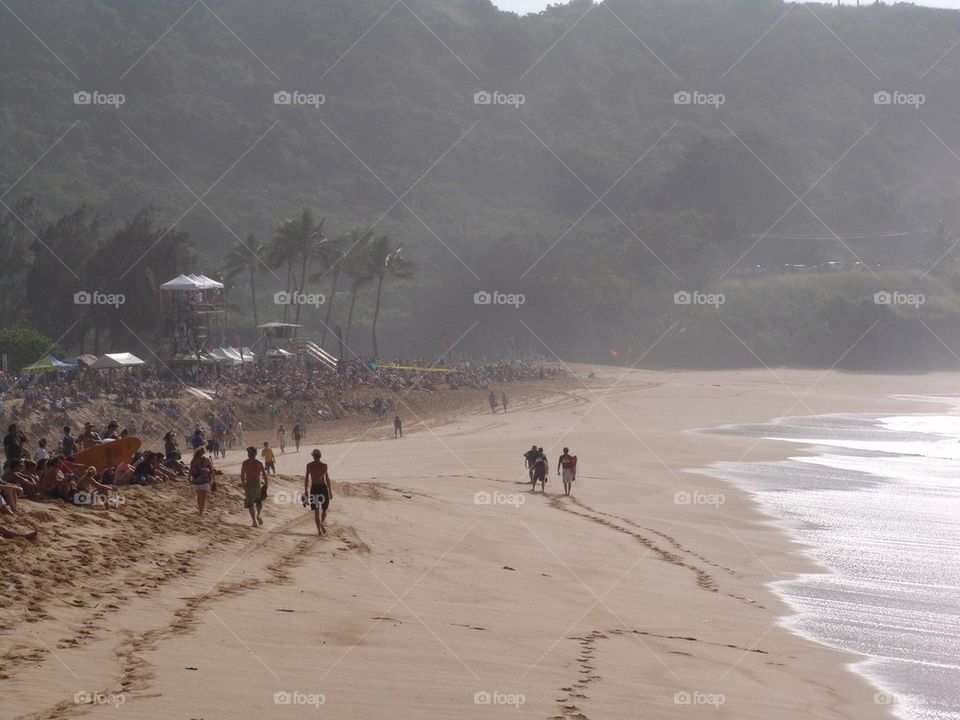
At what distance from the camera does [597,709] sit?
8.27 meters

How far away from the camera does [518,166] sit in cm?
12600

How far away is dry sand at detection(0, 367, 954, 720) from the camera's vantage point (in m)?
7.93

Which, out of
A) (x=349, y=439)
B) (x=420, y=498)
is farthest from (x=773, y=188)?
(x=420, y=498)

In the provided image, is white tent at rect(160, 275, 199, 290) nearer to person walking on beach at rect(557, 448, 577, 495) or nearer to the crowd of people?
the crowd of people

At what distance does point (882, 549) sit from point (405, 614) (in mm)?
9957

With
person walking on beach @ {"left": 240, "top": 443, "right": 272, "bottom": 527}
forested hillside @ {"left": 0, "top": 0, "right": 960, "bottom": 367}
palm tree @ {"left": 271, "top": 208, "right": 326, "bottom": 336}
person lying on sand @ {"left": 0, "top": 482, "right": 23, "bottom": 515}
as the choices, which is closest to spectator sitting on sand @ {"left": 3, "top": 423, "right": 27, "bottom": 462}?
person walking on beach @ {"left": 240, "top": 443, "right": 272, "bottom": 527}

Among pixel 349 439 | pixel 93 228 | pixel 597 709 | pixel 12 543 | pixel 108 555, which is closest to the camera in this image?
pixel 597 709

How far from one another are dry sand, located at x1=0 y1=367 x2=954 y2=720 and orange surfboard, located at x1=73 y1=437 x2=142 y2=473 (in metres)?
0.77

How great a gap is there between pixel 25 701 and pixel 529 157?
408ft

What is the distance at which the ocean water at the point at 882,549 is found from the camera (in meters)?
11.0

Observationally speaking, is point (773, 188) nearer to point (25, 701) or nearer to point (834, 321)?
point (834, 321)

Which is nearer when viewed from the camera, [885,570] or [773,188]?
[885,570]

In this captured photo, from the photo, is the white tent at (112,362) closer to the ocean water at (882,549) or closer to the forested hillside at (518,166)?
the forested hillside at (518,166)

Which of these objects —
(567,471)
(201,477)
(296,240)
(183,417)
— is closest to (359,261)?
(296,240)
